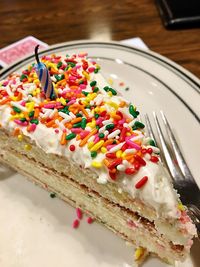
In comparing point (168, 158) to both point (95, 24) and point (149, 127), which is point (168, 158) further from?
point (95, 24)


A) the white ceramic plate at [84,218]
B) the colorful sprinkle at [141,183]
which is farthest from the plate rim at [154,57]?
the colorful sprinkle at [141,183]

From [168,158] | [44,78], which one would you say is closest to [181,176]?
[168,158]

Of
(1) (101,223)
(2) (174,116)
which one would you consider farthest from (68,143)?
(2) (174,116)

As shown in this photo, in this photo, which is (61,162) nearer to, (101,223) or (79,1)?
(101,223)

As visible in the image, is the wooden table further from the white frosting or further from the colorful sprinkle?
the colorful sprinkle

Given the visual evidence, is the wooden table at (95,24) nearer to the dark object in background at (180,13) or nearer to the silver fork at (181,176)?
Answer: the dark object in background at (180,13)
